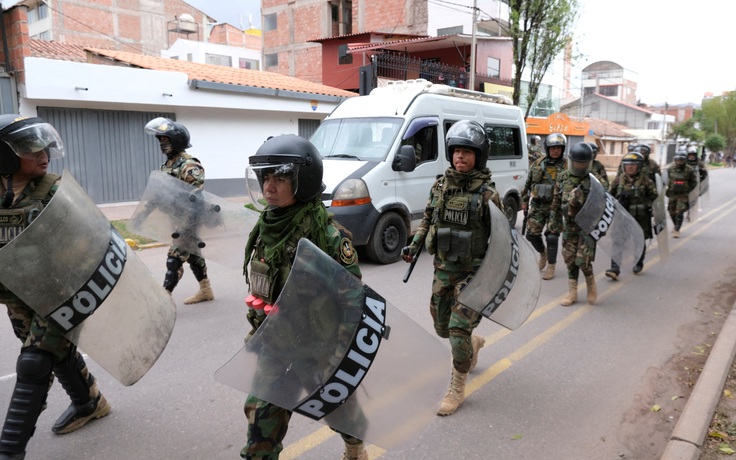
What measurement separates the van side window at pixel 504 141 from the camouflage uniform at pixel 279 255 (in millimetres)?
7209

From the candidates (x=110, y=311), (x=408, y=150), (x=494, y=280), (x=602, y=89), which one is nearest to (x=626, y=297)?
(x=408, y=150)

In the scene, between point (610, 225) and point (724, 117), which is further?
point (724, 117)

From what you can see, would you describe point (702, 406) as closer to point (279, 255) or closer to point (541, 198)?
point (279, 255)

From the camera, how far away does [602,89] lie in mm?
72312

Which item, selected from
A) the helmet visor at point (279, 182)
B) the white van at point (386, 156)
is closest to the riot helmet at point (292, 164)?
the helmet visor at point (279, 182)

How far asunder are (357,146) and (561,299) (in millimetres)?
3448

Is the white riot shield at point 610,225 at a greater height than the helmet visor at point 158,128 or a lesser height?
lesser

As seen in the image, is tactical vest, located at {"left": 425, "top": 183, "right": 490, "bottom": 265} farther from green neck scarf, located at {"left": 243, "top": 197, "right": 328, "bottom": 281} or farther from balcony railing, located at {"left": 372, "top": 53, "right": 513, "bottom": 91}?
balcony railing, located at {"left": 372, "top": 53, "right": 513, "bottom": 91}

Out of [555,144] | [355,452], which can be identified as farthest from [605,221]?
[355,452]

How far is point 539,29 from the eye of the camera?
17.2m

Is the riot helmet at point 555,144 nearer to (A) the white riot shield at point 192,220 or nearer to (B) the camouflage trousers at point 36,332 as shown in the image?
(A) the white riot shield at point 192,220

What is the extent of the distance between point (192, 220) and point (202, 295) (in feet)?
4.20

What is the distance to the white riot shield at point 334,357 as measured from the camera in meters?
1.89

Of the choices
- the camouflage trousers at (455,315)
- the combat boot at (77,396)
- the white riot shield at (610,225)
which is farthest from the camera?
the white riot shield at (610,225)
